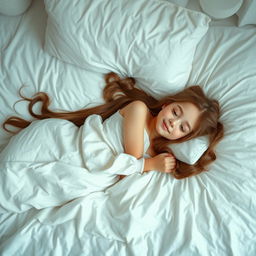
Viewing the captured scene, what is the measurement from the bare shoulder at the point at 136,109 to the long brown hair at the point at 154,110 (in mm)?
56

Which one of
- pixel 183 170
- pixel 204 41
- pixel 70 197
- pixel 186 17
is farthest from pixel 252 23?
pixel 70 197

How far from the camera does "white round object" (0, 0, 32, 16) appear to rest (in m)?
1.25

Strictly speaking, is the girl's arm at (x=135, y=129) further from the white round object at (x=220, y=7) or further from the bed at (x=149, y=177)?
the white round object at (x=220, y=7)

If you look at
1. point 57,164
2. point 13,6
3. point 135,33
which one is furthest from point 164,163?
point 13,6

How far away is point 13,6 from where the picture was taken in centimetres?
127

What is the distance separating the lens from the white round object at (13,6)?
1.25m

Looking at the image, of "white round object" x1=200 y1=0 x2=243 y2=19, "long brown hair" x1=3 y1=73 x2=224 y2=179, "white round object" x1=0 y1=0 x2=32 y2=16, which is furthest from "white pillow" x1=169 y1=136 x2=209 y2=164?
"white round object" x1=0 y1=0 x2=32 y2=16

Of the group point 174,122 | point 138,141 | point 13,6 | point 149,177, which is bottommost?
point 149,177

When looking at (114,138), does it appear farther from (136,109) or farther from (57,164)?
(57,164)

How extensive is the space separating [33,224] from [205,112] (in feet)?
2.62

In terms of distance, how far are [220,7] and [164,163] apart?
714 millimetres

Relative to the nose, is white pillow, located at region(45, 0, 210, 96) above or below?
above

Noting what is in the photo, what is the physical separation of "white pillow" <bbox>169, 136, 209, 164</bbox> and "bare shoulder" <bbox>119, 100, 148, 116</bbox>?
0.68 feet

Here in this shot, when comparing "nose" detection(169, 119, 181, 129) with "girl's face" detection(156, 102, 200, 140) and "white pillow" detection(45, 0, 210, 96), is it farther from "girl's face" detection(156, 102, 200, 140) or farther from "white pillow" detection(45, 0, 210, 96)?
"white pillow" detection(45, 0, 210, 96)
